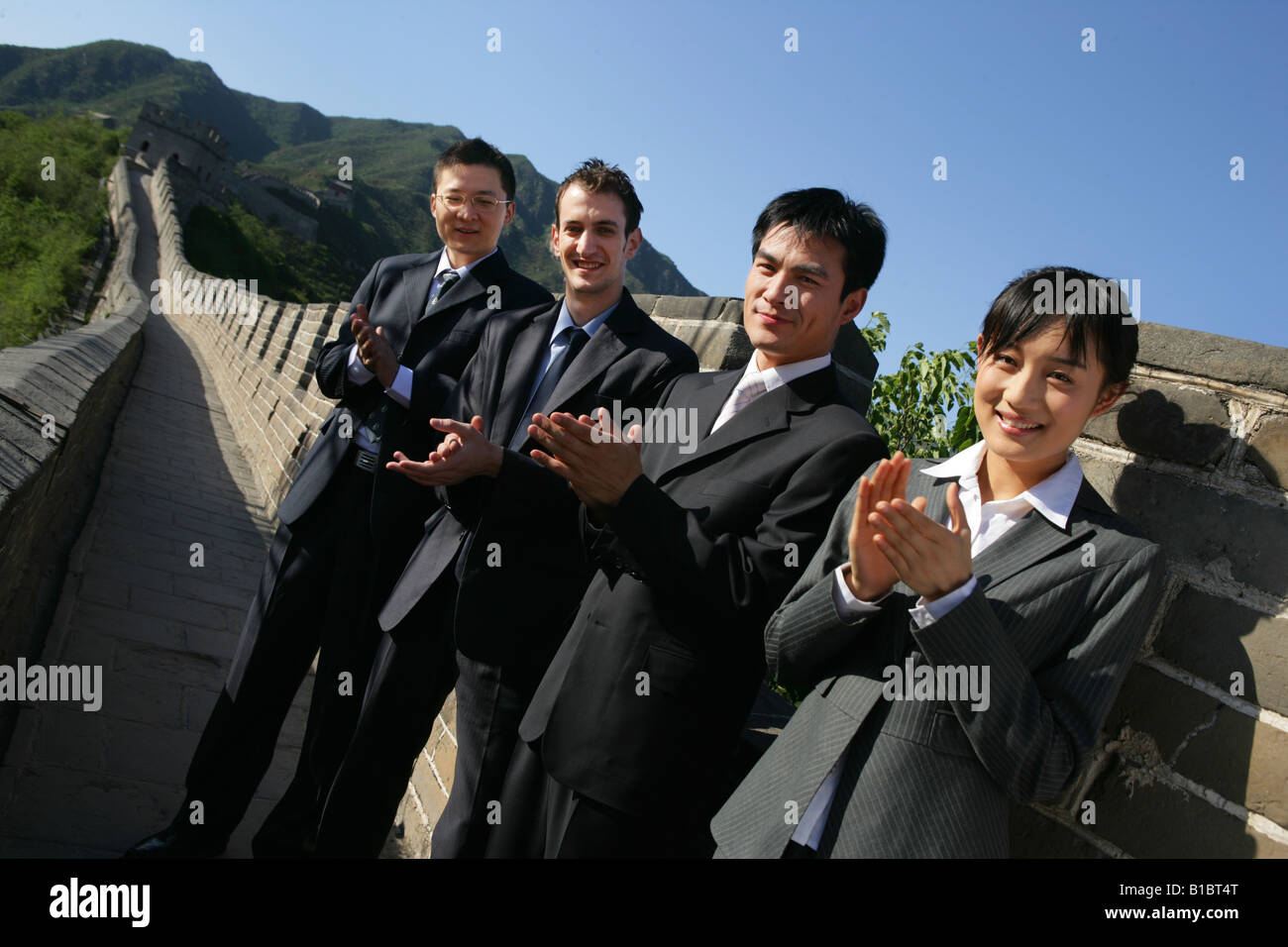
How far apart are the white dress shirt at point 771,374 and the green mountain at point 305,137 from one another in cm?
6666

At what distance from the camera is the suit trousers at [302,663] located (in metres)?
2.85

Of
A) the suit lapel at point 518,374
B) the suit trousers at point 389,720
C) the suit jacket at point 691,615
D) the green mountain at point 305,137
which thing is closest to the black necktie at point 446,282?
the suit lapel at point 518,374

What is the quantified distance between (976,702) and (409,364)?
7.46 ft

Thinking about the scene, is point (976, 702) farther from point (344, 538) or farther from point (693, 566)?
point (344, 538)

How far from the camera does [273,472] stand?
24.2ft

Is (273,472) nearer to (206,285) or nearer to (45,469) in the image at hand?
(45,469)

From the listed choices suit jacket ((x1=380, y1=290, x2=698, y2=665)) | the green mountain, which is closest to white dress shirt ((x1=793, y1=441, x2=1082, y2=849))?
suit jacket ((x1=380, y1=290, x2=698, y2=665))

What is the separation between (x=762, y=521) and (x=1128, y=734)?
0.79 m

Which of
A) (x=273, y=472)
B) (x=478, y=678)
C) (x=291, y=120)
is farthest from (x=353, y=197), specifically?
(x=478, y=678)

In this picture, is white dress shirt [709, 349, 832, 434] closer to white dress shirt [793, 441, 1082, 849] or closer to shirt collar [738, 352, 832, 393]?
shirt collar [738, 352, 832, 393]

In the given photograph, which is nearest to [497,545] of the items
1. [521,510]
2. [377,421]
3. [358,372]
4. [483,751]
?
[521,510]

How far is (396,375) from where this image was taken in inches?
113

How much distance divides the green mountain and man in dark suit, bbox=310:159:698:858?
66044mm

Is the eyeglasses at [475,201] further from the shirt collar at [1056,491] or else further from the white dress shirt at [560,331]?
the shirt collar at [1056,491]
